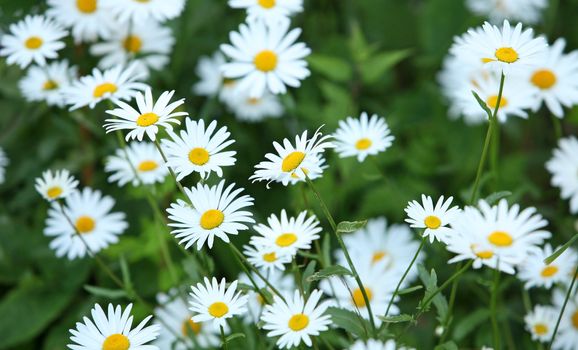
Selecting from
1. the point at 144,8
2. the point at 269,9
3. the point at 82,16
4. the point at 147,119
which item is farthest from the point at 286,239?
the point at 82,16

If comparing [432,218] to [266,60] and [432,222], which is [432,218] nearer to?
[432,222]

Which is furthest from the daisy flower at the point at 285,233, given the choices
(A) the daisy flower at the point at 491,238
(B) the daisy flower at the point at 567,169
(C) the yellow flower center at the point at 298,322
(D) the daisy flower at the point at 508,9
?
(D) the daisy flower at the point at 508,9

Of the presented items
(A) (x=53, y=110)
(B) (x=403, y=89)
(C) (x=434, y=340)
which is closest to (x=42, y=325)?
(A) (x=53, y=110)

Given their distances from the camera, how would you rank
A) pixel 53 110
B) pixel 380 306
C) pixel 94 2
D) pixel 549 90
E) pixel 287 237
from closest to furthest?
pixel 287 237 → pixel 380 306 → pixel 549 90 → pixel 94 2 → pixel 53 110

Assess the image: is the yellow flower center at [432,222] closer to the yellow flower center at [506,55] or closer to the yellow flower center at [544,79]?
the yellow flower center at [506,55]

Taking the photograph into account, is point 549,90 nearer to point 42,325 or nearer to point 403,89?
point 403,89

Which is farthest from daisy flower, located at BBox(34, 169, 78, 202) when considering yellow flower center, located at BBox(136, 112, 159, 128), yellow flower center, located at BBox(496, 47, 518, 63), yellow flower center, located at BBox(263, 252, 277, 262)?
yellow flower center, located at BBox(496, 47, 518, 63)

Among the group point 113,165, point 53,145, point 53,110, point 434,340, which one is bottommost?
point 434,340
